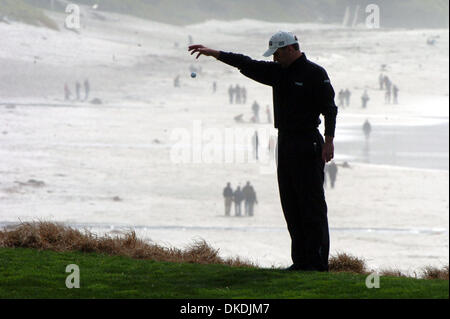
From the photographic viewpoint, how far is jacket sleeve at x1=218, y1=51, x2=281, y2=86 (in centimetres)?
658

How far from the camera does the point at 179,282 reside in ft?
20.8

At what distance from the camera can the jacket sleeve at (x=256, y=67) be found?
6578 mm

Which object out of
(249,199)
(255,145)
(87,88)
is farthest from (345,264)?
(87,88)

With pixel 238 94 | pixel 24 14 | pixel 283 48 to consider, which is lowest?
pixel 283 48

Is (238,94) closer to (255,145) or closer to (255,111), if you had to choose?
(255,111)

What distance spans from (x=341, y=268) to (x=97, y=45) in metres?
53.8

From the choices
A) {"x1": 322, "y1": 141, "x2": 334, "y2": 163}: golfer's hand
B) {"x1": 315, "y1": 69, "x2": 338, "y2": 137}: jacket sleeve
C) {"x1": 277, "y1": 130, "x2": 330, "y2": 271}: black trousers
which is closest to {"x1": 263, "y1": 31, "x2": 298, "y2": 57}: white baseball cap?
{"x1": 315, "y1": 69, "x2": 338, "y2": 137}: jacket sleeve

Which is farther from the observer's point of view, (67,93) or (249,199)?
(67,93)

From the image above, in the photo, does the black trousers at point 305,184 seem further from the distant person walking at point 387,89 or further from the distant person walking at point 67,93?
the distant person walking at point 387,89

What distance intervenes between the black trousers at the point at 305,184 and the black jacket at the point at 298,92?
0.30ft

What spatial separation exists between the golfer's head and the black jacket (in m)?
0.05

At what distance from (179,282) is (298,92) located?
1.34 metres

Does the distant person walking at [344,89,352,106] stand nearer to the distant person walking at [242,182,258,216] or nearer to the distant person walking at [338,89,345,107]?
the distant person walking at [338,89,345,107]
